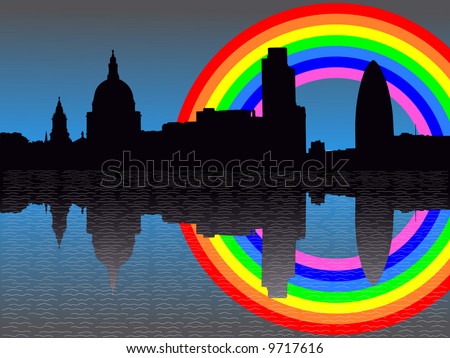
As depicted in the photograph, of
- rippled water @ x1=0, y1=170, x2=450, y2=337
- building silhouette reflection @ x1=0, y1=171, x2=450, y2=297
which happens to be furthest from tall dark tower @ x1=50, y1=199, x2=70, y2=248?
rippled water @ x1=0, y1=170, x2=450, y2=337

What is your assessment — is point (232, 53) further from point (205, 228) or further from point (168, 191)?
point (168, 191)

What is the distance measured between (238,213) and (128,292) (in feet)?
147

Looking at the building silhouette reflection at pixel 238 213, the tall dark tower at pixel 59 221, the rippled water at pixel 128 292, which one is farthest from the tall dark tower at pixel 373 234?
the tall dark tower at pixel 59 221

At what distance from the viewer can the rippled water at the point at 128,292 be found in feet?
99.8

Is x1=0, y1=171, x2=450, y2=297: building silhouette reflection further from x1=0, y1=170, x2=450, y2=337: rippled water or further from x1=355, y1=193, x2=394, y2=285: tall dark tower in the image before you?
x1=0, y1=170, x2=450, y2=337: rippled water

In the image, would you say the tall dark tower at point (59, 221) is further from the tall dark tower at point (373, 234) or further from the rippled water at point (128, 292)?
the tall dark tower at point (373, 234)

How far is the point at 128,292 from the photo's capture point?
119ft

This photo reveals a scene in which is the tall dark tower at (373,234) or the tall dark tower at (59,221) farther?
the tall dark tower at (59,221)

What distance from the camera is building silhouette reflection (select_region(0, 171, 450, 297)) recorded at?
4931cm

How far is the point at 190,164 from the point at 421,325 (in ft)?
536

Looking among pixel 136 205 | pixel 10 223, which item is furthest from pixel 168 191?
Answer: pixel 10 223

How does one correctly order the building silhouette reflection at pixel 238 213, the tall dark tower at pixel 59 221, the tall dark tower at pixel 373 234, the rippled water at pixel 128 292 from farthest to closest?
the tall dark tower at pixel 59 221 < the building silhouette reflection at pixel 238 213 < the tall dark tower at pixel 373 234 < the rippled water at pixel 128 292

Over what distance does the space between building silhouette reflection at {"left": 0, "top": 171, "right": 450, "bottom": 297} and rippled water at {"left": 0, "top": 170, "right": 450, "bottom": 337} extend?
950 mm

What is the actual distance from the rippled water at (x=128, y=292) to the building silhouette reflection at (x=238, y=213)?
0.95m
